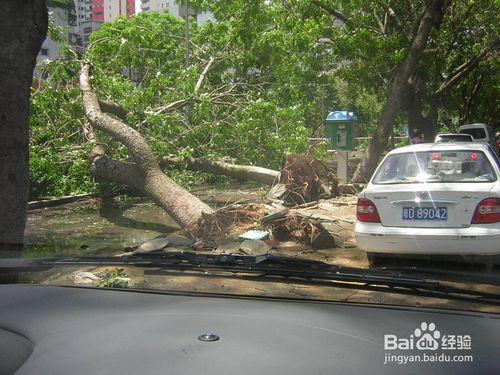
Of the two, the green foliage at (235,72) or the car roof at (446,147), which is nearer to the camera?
the car roof at (446,147)

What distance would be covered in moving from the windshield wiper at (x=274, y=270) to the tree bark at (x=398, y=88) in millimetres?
12081

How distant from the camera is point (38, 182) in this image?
11516 mm

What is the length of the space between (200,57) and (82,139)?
13.5 ft

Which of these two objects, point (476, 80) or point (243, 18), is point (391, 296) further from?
point (476, 80)

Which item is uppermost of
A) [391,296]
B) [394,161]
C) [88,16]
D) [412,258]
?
[88,16]

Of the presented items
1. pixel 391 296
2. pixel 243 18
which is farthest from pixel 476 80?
pixel 391 296

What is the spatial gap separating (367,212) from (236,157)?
6.70m

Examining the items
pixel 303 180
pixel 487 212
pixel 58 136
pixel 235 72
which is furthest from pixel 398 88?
pixel 487 212

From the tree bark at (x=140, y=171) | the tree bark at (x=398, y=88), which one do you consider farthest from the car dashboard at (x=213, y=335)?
the tree bark at (x=398, y=88)

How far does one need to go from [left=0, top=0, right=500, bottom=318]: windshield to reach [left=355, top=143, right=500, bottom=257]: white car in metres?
0.02

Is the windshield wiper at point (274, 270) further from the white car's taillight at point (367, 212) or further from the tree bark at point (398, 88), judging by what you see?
the tree bark at point (398, 88)

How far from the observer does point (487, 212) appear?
5309 mm

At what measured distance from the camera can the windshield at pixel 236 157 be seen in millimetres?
3375

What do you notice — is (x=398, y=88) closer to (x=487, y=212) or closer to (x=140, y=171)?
(x=140, y=171)
